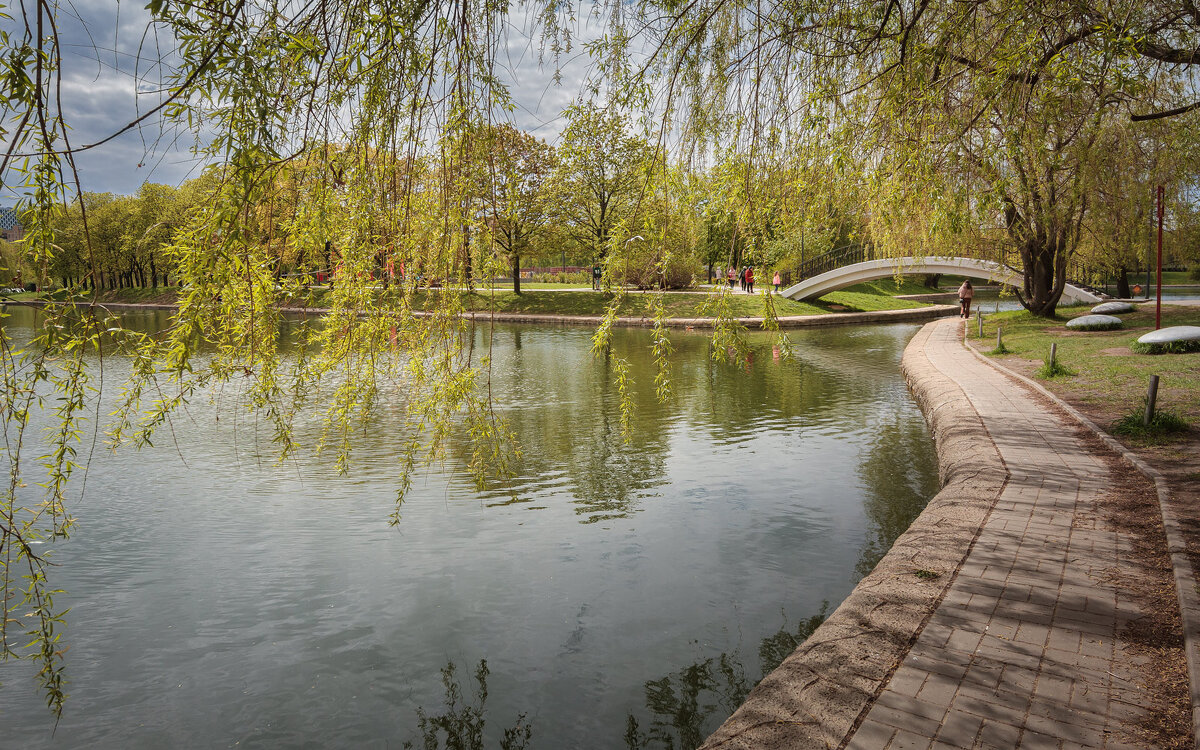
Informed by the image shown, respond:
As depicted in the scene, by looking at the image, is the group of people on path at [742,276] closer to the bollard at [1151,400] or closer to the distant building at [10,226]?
the distant building at [10,226]

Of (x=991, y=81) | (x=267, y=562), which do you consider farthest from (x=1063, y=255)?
(x=267, y=562)

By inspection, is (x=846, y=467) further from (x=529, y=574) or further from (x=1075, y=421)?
(x=529, y=574)

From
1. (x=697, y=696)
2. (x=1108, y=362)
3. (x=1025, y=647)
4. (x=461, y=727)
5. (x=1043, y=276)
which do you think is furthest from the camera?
(x=1043, y=276)

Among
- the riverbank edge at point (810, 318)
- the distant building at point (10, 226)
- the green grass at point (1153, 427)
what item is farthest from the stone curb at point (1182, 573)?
the riverbank edge at point (810, 318)

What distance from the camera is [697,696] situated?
15.3 feet

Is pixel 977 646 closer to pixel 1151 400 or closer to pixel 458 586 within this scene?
pixel 458 586

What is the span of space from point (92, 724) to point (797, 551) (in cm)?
541

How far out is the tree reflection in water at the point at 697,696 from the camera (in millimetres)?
4281

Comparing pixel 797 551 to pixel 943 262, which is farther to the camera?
pixel 943 262

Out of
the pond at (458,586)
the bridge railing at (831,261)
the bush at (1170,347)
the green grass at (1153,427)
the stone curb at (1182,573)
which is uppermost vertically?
the bridge railing at (831,261)

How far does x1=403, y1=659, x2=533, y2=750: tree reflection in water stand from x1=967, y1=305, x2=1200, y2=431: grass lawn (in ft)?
26.2

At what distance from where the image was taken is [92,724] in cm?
446

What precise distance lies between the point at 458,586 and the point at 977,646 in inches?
154

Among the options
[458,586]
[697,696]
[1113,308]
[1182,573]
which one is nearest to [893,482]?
[1182,573]
